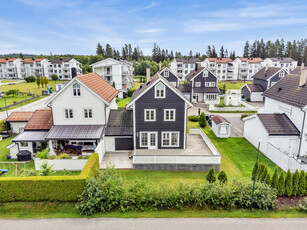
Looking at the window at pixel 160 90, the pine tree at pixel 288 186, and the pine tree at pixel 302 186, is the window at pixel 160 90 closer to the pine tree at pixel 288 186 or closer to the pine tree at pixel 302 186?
the pine tree at pixel 288 186

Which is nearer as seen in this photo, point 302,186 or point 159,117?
point 302,186

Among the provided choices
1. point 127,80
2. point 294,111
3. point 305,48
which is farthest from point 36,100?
point 305,48

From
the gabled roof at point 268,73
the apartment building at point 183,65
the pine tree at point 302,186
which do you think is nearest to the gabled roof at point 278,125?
the pine tree at point 302,186

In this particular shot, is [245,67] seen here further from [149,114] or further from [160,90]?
[149,114]

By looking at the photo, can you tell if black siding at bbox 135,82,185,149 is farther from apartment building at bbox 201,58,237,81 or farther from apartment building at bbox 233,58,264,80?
apartment building at bbox 233,58,264,80

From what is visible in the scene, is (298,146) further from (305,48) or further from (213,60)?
(305,48)

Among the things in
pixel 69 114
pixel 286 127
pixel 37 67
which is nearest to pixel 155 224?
pixel 69 114
